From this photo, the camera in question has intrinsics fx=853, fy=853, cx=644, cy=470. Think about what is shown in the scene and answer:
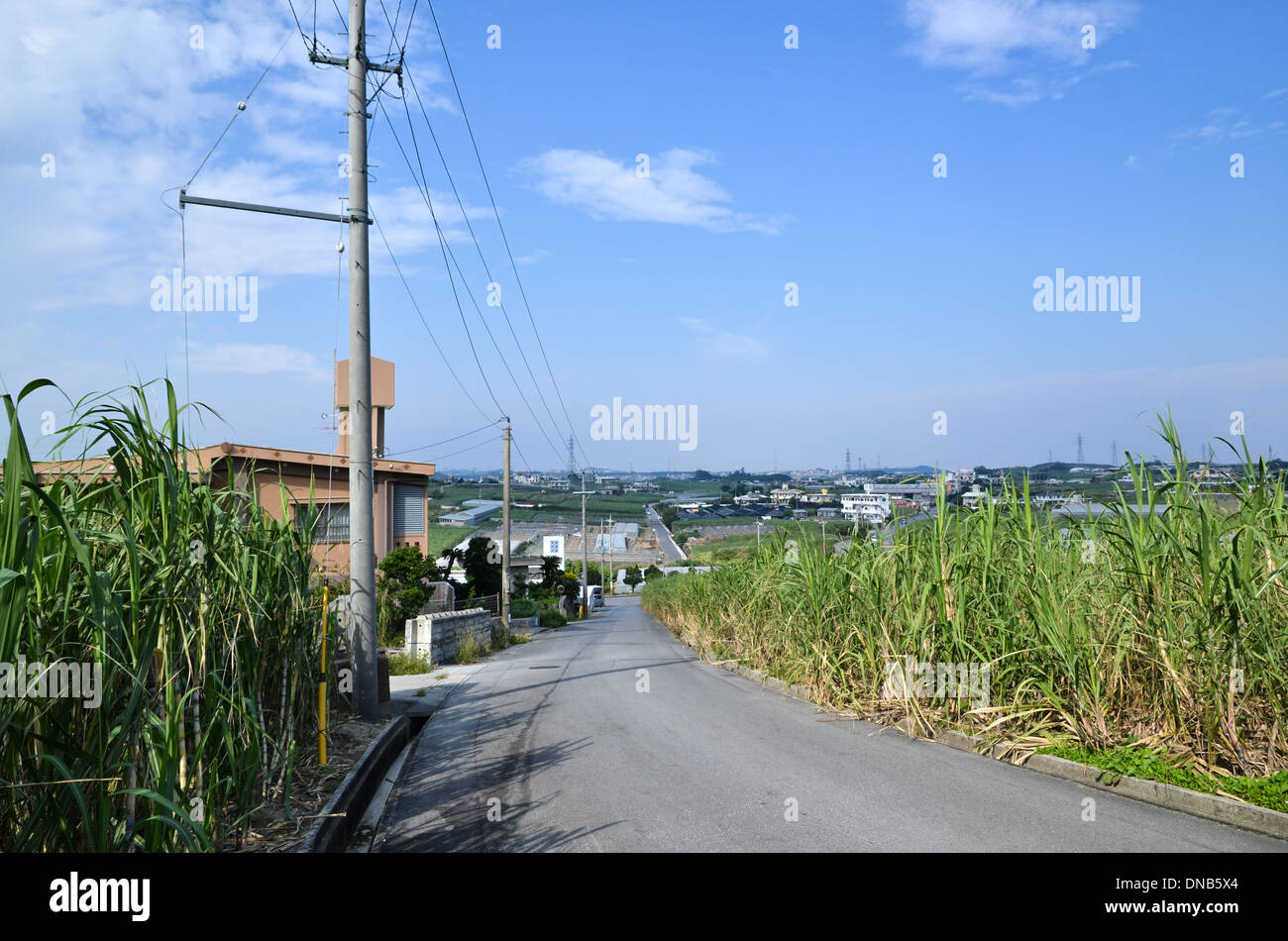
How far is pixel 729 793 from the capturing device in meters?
6.90

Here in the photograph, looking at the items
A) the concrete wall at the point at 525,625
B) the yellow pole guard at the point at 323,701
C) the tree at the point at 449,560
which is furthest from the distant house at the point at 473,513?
the yellow pole guard at the point at 323,701

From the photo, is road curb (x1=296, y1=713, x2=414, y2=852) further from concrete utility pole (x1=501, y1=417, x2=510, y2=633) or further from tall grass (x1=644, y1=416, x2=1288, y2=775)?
Answer: concrete utility pole (x1=501, y1=417, x2=510, y2=633)

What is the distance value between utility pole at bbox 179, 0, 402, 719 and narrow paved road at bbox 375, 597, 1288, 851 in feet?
4.41

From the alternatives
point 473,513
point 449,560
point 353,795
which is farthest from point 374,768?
point 473,513

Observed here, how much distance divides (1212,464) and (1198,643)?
1.87m

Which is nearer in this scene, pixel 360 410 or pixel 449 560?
pixel 360 410

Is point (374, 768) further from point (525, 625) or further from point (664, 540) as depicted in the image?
point (664, 540)

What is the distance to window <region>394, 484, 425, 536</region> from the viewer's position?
113ft

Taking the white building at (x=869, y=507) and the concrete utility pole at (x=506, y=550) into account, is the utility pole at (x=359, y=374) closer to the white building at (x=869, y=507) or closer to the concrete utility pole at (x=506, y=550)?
the white building at (x=869, y=507)

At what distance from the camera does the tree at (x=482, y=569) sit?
41469 millimetres

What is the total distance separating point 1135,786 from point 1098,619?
1.71m

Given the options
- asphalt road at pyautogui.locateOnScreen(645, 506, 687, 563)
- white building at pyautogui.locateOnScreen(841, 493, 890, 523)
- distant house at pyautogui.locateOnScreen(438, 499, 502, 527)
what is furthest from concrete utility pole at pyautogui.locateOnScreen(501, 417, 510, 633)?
asphalt road at pyautogui.locateOnScreen(645, 506, 687, 563)

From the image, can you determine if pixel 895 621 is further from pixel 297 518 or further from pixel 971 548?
pixel 297 518
